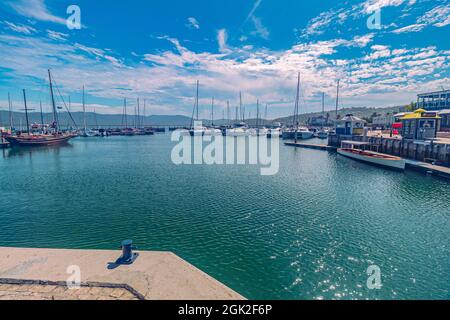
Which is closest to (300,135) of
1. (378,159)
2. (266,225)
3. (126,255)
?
(378,159)

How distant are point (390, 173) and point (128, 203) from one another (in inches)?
1505

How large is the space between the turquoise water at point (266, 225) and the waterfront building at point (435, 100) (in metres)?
73.2

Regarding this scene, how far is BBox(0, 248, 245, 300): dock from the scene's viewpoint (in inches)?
347

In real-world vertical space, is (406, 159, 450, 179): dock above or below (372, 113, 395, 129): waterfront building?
below

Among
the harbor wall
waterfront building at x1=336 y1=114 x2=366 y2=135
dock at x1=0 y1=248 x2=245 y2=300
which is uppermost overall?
waterfront building at x1=336 y1=114 x2=366 y2=135

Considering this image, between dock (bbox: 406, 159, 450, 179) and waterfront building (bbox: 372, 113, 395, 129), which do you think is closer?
dock (bbox: 406, 159, 450, 179)

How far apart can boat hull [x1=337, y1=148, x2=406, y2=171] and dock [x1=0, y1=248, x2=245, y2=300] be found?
132 feet

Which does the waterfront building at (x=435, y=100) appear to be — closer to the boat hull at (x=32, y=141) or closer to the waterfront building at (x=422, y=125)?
the waterfront building at (x=422, y=125)

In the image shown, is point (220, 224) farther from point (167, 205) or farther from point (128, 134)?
point (128, 134)

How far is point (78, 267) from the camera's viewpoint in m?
10.5

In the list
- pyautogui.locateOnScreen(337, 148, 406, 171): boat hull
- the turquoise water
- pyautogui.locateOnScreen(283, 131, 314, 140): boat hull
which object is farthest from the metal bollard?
pyautogui.locateOnScreen(283, 131, 314, 140): boat hull

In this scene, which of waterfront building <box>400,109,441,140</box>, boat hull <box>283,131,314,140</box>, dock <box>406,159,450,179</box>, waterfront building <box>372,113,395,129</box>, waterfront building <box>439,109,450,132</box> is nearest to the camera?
dock <box>406,159,450,179</box>

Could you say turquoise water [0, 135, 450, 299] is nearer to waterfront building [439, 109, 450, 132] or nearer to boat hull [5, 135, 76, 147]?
boat hull [5, 135, 76, 147]
